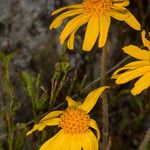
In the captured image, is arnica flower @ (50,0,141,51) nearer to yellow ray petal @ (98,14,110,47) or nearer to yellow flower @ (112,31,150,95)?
yellow ray petal @ (98,14,110,47)

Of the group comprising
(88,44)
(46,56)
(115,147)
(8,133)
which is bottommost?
(115,147)

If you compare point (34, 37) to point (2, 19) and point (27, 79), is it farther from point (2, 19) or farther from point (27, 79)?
point (27, 79)

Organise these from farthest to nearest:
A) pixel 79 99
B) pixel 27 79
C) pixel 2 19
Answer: pixel 2 19 < pixel 79 99 < pixel 27 79

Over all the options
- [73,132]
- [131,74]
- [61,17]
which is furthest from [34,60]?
[131,74]

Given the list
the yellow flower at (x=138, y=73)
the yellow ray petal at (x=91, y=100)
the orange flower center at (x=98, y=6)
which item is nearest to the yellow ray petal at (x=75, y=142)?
the yellow ray petal at (x=91, y=100)

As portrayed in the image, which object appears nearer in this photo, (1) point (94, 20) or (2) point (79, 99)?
(1) point (94, 20)

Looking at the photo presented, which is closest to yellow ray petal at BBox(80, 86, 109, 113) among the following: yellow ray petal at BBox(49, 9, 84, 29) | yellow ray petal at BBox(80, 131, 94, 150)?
yellow ray petal at BBox(80, 131, 94, 150)

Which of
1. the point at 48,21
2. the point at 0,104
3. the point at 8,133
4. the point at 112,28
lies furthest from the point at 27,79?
the point at 112,28
